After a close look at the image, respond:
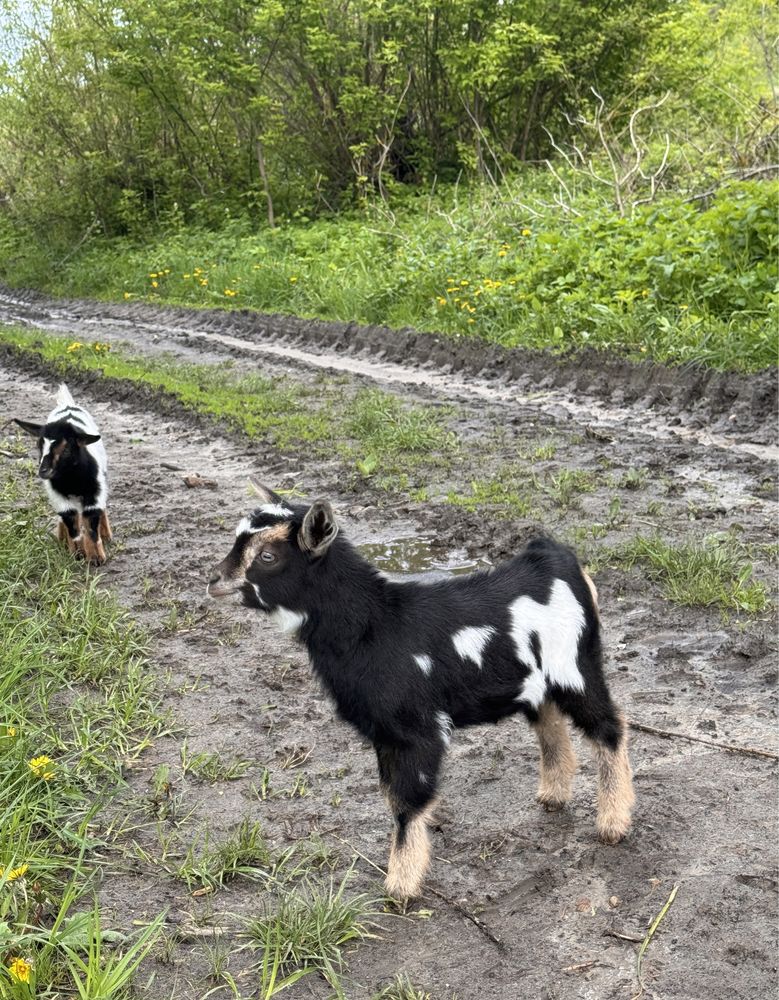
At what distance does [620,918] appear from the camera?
10.7 feet

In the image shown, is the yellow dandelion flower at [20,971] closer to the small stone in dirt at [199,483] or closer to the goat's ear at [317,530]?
the goat's ear at [317,530]

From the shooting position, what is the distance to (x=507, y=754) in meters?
4.37

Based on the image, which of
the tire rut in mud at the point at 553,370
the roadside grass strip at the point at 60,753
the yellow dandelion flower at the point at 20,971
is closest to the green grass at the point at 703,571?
the tire rut in mud at the point at 553,370

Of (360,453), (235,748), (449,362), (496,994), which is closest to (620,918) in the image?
(496,994)

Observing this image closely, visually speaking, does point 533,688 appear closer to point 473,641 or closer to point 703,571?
point 473,641

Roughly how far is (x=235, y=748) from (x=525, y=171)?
20.3 m

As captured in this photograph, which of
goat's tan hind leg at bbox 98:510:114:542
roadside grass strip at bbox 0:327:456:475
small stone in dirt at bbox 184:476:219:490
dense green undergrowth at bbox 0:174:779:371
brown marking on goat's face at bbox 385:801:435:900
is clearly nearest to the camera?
brown marking on goat's face at bbox 385:801:435:900

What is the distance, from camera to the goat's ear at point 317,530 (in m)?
3.40

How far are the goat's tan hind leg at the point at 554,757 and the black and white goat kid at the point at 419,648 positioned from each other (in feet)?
0.21

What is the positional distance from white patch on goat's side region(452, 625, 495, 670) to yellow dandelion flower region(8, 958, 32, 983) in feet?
5.59

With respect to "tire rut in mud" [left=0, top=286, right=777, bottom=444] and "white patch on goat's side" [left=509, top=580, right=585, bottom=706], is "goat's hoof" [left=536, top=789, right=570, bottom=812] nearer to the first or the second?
"white patch on goat's side" [left=509, top=580, right=585, bottom=706]

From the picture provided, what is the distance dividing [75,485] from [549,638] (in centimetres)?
399

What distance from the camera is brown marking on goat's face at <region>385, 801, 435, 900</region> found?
3357 mm

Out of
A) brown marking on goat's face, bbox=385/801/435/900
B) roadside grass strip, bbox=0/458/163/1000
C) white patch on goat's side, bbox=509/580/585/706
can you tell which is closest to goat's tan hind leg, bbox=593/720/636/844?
white patch on goat's side, bbox=509/580/585/706
